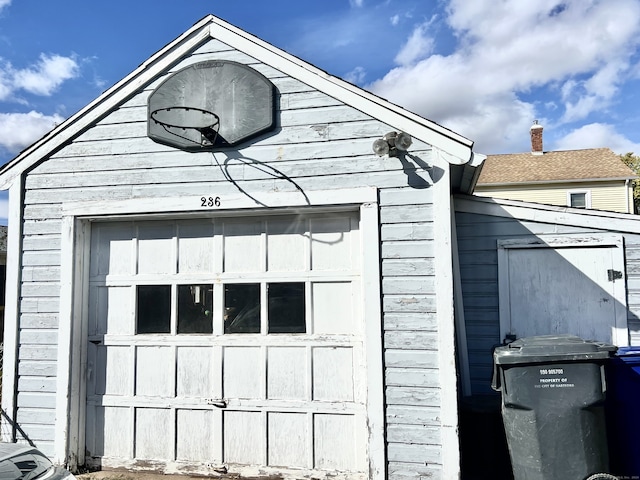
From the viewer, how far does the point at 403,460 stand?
4117 millimetres

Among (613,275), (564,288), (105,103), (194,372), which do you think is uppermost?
(105,103)

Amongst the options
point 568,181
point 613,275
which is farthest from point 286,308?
point 568,181

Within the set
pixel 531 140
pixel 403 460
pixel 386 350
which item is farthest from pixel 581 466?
pixel 531 140

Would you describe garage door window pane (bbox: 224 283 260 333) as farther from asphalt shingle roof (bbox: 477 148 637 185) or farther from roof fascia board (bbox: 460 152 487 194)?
asphalt shingle roof (bbox: 477 148 637 185)

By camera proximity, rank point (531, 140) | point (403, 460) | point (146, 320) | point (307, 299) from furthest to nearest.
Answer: point (531, 140), point (146, 320), point (307, 299), point (403, 460)

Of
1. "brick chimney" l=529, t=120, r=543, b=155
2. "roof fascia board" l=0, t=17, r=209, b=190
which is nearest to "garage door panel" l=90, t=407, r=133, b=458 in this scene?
"roof fascia board" l=0, t=17, r=209, b=190

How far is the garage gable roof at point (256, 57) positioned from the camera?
4301 millimetres

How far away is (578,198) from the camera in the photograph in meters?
17.6

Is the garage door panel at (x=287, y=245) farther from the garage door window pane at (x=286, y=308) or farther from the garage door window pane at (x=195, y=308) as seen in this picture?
the garage door window pane at (x=195, y=308)

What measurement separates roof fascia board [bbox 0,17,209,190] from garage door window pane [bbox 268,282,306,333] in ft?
8.01

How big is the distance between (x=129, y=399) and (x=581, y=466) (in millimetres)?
4019

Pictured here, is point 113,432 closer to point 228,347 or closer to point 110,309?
point 110,309

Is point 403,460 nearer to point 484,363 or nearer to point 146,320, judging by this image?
point 484,363

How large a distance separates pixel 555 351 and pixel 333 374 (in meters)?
1.88
